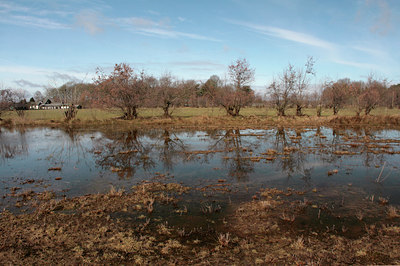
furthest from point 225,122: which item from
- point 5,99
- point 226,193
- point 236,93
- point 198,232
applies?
point 5,99

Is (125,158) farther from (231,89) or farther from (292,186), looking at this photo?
(231,89)

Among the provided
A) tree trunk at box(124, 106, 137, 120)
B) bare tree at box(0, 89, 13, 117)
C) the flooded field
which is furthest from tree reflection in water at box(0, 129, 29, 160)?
bare tree at box(0, 89, 13, 117)

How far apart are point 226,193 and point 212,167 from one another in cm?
303

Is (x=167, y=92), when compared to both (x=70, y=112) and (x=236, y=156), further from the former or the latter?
(x=236, y=156)

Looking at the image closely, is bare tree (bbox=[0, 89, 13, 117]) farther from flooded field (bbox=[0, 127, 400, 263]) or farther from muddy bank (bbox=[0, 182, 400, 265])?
muddy bank (bbox=[0, 182, 400, 265])

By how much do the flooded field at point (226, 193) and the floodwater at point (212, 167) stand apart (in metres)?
0.04

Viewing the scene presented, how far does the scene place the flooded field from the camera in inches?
206

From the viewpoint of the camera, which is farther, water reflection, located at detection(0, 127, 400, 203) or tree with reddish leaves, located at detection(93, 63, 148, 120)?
tree with reddish leaves, located at detection(93, 63, 148, 120)

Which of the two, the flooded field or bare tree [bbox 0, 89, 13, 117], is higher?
bare tree [bbox 0, 89, 13, 117]

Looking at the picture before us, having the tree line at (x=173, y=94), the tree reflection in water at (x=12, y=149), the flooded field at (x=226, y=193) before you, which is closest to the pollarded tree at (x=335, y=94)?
the tree line at (x=173, y=94)

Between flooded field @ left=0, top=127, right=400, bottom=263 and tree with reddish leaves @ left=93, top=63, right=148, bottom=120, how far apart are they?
15007mm

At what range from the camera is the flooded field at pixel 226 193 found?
5.23 metres

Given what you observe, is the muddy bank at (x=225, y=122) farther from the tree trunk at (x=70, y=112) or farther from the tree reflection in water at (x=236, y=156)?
the tree reflection in water at (x=236, y=156)

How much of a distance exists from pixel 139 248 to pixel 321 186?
6.30 metres
